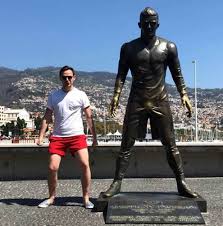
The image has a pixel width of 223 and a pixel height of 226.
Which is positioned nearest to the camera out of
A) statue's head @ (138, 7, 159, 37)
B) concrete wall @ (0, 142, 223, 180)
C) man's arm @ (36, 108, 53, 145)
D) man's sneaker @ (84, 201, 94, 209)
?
statue's head @ (138, 7, 159, 37)

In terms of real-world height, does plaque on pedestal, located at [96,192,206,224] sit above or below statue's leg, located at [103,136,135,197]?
below

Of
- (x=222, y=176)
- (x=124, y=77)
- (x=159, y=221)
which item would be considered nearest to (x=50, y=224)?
(x=159, y=221)

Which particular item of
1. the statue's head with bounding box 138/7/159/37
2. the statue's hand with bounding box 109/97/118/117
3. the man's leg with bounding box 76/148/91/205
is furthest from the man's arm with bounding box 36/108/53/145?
the statue's head with bounding box 138/7/159/37

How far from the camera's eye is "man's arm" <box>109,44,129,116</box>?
6871 millimetres

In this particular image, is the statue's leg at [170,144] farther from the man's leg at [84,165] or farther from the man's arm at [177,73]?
the man's leg at [84,165]

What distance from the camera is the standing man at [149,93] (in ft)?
22.0

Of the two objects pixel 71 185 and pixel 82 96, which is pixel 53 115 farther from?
pixel 71 185

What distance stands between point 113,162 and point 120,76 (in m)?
4.53

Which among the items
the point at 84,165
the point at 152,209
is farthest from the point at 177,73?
the point at 152,209

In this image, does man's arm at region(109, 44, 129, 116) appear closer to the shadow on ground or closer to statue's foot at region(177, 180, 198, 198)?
statue's foot at region(177, 180, 198, 198)

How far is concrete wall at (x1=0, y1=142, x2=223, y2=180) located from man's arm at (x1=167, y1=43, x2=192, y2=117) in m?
4.13

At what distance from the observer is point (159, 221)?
5.95 m

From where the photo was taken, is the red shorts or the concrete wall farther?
the concrete wall

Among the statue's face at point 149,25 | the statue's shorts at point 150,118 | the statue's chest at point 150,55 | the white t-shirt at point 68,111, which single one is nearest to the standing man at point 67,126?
the white t-shirt at point 68,111
